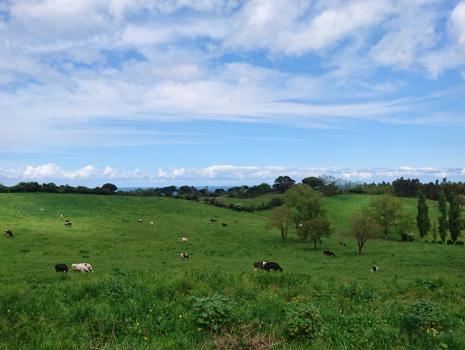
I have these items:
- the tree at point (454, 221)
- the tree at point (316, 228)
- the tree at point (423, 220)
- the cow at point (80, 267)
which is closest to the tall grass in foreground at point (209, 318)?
the cow at point (80, 267)

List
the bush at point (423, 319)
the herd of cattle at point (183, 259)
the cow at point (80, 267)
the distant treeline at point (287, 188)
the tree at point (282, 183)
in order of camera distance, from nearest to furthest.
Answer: the bush at point (423, 319), the herd of cattle at point (183, 259), the cow at point (80, 267), the distant treeline at point (287, 188), the tree at point (282, 183)

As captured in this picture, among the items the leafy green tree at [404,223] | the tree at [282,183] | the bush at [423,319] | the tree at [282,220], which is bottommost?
the leafy green tree at [404,223]

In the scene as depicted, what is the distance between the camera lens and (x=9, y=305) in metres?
11.4

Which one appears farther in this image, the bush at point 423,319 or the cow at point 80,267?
the cow at point 80,267

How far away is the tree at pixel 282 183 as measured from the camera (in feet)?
571

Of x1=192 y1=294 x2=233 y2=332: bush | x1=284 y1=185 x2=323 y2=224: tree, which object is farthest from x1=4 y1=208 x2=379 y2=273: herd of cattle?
x1=192 y1=294 x2=233 y2=332: bush

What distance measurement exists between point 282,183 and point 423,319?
166111 millimetres

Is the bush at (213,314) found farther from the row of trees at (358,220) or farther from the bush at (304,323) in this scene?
the row of trees at (358,220)

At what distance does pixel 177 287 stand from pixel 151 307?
1926mm

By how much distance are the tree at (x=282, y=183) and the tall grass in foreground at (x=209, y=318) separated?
159690mm

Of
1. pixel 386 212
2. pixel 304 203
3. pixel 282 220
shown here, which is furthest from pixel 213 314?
pixel 386 212

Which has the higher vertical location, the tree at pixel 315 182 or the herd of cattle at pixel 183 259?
the tree at pixel 315 182

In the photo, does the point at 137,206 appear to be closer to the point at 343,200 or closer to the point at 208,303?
Answer: the point at 343,200

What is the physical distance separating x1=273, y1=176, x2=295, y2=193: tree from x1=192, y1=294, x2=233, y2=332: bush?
16255cm
